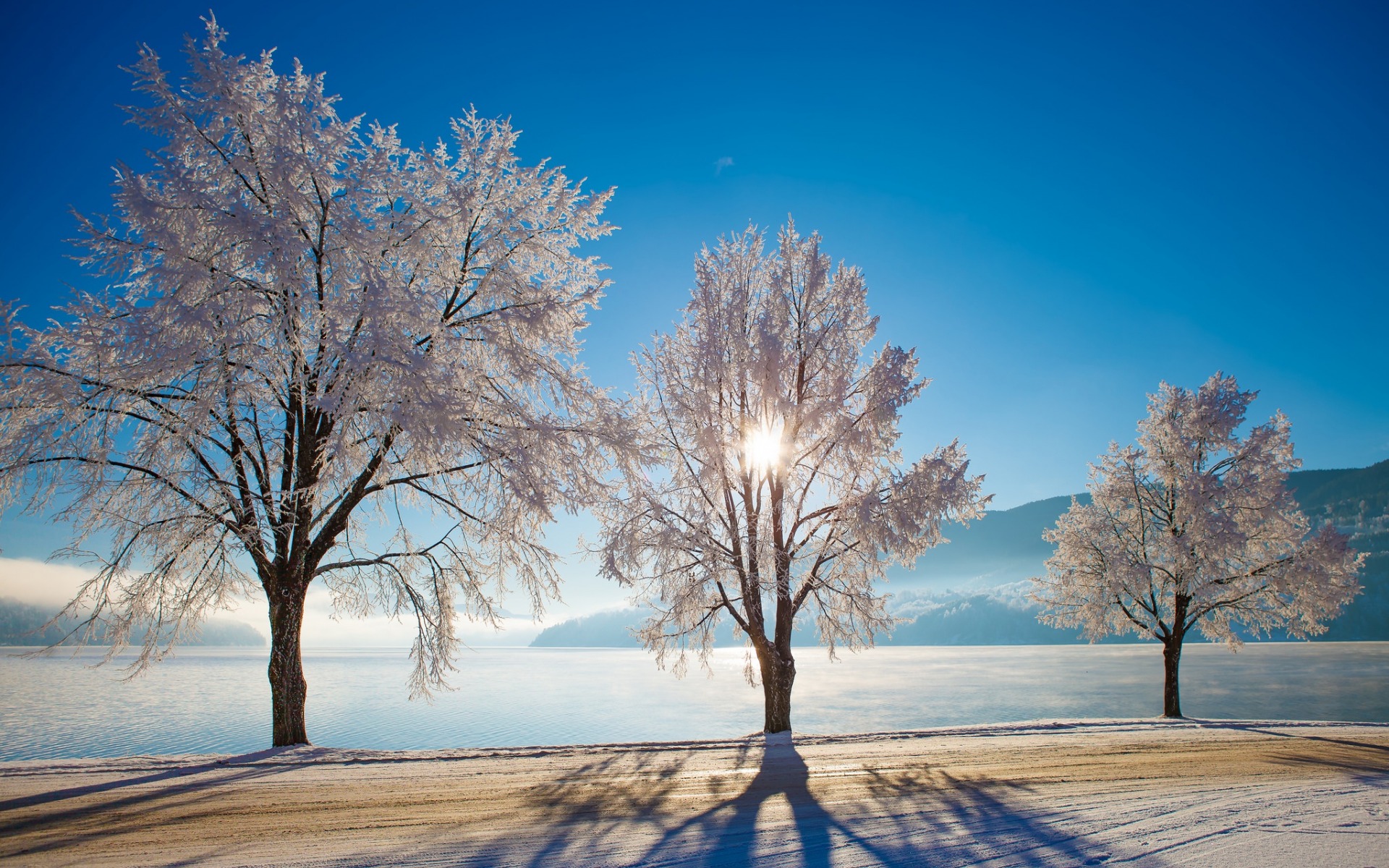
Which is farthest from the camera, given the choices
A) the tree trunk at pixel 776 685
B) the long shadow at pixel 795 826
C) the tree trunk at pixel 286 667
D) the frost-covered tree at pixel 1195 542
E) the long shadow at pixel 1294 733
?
the frost-covered tree at pixel 1195 542

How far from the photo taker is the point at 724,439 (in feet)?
41.3

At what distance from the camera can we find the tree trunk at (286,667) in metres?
9.83

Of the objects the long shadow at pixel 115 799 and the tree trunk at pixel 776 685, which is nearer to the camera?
the long shadow at pixel 115 799

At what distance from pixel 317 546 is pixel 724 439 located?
763 centimetres

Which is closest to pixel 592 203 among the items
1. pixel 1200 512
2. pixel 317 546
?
pixel 317 546

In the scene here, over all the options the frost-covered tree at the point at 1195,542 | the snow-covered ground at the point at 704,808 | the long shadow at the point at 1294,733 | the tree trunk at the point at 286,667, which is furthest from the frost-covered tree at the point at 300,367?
the frost-covered tree at the point at 1195,542

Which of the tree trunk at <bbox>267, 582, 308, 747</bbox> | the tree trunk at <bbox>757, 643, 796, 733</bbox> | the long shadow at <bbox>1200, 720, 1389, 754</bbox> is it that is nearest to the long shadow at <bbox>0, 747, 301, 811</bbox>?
the tree trunk at <bbox>267, 582, 308, 747</bbox>

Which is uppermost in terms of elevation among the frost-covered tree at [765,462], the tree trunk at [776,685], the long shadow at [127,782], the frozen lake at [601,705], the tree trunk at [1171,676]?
the frost-covered tree at [765,462]

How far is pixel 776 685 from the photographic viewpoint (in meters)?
12.3

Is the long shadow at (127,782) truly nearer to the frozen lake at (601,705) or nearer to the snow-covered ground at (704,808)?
the snow-covered ground at (704,808)

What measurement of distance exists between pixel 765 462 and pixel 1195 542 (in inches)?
545

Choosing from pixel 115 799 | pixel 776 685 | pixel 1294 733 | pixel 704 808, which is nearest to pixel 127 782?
pixel 115 799

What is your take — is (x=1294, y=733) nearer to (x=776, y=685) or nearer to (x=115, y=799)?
(x=776, y=685)

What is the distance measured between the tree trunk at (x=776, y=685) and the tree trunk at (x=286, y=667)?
26.7ft
